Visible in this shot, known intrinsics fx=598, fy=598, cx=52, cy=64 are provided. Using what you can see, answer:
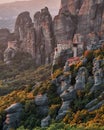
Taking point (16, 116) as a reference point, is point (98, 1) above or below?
above

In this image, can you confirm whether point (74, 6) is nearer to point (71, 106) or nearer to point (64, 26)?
point (64, 26)

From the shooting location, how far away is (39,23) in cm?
19575

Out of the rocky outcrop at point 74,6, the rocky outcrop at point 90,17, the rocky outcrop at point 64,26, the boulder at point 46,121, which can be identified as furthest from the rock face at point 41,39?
the boulder at point 46,121

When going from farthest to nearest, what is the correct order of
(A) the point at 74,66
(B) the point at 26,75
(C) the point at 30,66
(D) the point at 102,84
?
(C) the point at 30,66
(B) the point at 26,75
(A) the point at 74,66
(D) the point at 102,84

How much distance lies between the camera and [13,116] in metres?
84.3

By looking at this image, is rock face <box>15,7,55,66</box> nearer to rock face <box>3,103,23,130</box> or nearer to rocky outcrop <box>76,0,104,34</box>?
rocky outcrop <box>76,0,104,34</box>

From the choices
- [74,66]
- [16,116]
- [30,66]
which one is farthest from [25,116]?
[30,66]

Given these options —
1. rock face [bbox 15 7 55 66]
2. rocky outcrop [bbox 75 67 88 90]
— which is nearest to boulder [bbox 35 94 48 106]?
rocky outcrop [bbox 75 67 88 90]

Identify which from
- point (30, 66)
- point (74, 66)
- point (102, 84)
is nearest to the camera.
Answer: point (102, 84)

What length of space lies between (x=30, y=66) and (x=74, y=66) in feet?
323

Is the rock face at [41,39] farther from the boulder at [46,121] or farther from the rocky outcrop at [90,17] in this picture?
the boulder at [46,121]

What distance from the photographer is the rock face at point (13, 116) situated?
83438 mm

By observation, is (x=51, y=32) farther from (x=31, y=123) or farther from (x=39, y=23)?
(x=31, y=123)

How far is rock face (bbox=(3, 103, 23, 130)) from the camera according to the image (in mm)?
83438
